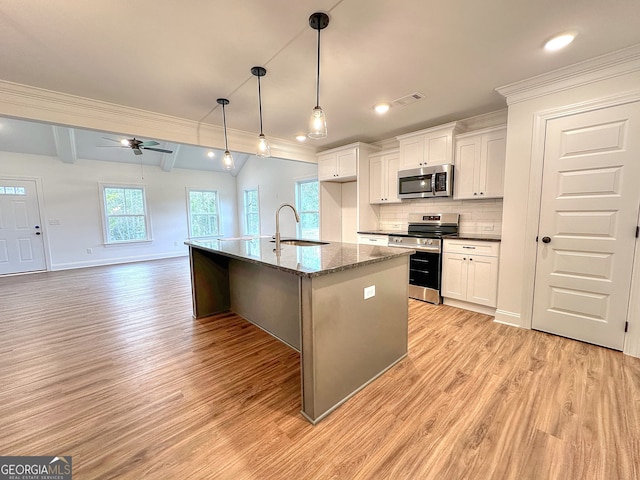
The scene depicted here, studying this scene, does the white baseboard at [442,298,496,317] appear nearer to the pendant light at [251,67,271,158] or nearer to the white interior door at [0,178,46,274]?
the pendant light at [251,67,271,158]

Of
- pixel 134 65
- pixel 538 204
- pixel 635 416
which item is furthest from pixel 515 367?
pixel 134 65

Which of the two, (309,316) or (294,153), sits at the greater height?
(294,153)

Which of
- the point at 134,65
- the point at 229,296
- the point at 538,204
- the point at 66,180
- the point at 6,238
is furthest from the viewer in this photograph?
the point at 66,180

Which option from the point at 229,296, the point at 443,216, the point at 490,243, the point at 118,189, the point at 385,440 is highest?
the point at 118,189

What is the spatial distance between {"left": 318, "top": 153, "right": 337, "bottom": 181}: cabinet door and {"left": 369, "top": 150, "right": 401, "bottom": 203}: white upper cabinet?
673 mm

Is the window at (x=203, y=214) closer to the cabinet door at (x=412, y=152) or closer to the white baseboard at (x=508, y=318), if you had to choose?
the cabinet door at (x=412, y=152)

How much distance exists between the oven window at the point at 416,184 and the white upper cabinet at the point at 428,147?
0.18m

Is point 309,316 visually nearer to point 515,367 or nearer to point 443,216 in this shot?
point 515,367

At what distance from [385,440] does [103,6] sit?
304cm

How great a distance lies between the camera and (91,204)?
640 centimetres

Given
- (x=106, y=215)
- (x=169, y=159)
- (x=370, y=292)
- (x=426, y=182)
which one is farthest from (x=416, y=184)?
(x=106, y=215)

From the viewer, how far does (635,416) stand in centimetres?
158

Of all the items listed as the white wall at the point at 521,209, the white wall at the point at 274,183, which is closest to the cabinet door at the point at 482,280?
the white wall at the point at 521,209

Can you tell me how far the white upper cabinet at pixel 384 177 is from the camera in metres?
4.18
